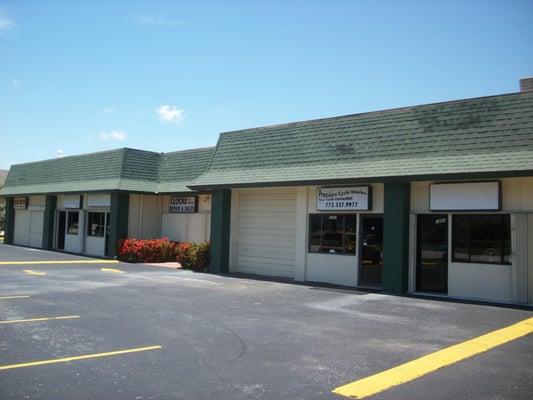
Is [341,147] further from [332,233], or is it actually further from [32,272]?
[32,272]

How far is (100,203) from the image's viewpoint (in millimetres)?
25172

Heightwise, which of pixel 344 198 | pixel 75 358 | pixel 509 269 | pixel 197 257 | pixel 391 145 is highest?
pixel 391 145

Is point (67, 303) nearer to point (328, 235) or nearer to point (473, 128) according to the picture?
point (328, 235)

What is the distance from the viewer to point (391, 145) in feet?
50.0

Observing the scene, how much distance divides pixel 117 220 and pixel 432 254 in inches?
579

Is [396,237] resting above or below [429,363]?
above

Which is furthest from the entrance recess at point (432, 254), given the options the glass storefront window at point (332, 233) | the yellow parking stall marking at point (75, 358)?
the yellow parking stall marking at point (75, 358)

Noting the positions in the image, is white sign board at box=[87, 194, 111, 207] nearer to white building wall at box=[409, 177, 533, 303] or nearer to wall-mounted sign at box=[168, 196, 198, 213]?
wall-mounted sign at box=[168, 196, 198, 213]

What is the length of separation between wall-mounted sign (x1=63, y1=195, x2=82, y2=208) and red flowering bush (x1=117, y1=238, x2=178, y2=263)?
4.89 metres

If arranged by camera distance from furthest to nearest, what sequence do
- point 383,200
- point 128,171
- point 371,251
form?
point 128,171 → point 371,251 → point 383,200

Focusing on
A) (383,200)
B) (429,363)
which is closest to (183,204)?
(383,200)

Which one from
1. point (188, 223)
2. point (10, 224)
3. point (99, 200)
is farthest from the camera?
point (10, 224)

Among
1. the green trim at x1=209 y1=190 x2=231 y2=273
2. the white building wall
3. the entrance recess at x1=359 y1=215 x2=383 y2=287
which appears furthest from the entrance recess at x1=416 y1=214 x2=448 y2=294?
the green trim at x1=209 y1=190 x2=231 y2=273

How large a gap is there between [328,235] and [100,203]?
514 inches
